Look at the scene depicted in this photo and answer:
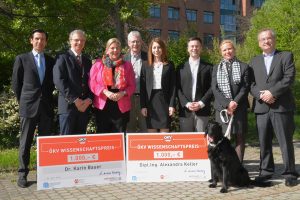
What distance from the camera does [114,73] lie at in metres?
6.75

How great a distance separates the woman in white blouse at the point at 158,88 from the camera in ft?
22.8

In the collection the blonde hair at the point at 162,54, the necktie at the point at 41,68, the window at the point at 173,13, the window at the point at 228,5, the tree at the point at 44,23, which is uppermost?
the window at the point at 228,5

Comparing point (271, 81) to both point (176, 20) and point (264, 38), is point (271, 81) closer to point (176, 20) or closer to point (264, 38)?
point (264, 38)

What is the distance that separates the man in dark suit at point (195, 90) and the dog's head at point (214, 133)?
0.65 m

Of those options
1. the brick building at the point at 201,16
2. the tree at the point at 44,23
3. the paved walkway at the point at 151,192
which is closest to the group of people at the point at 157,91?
the paved walkway at the point at 151,192

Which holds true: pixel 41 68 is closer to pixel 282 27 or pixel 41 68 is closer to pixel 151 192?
pixel 151 192

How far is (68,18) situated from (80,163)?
846cm

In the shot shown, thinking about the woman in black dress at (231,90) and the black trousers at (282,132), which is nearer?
the black trousers at (282,132)

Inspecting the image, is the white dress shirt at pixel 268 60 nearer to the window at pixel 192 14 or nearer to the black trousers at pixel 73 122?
the black trousers at pixel 73 122

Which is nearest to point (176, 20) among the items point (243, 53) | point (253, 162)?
point (243, 53)

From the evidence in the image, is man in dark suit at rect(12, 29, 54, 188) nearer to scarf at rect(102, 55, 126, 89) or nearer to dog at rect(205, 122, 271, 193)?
scarf at rect(102, 55, 126, 89)

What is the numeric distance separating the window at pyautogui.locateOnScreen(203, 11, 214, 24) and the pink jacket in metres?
61.9

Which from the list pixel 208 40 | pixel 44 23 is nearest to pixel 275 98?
pixel 44 23

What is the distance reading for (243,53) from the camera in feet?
83.4
